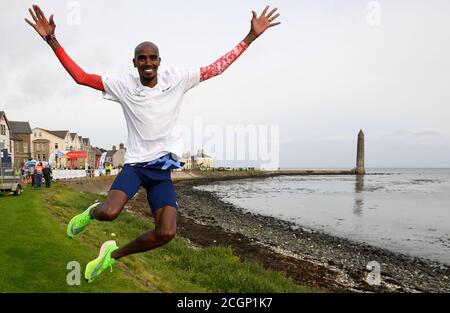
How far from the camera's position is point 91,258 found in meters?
7.84

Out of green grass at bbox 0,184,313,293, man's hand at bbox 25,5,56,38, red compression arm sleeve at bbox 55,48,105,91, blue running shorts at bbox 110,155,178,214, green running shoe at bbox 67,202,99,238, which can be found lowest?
green grass at bbox 0,184,313,293

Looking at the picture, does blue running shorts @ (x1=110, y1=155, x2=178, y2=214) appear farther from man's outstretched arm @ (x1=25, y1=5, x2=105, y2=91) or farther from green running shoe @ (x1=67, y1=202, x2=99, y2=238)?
man's outstretched arm @ (x1=25, y1=5, x2=105, y2=91)

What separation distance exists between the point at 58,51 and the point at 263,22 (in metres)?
2.75

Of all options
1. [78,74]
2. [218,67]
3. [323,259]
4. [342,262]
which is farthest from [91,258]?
[342,262]

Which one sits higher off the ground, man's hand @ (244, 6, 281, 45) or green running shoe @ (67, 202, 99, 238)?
man's hand @ (244, 6, 281, 45)

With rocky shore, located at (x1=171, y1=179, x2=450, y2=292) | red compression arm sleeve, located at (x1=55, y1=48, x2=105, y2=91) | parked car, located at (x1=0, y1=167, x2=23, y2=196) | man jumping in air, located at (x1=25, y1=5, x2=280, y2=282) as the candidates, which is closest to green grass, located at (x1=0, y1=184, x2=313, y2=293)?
man jumping in air, located at (x1=25, y1=5, x2=280, y2=282)

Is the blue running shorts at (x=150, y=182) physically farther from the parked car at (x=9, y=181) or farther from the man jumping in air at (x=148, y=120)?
the parked car at (x=9, y=181)

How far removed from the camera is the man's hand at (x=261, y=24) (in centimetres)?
521

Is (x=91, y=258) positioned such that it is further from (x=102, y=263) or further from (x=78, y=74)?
(x=78, y=74)

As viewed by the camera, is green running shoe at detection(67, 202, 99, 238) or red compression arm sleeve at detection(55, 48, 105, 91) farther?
green running shoe at detection(67, 202, 99, 238)

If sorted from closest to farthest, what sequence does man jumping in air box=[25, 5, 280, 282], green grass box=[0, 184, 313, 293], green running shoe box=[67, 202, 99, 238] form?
man jumping in air box=[25, 5, 280, 282]
green running shoe box=[67, 202, 99, 238]
green grass box=[0, 184, 313, 293]

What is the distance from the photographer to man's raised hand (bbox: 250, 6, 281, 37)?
5.22m
